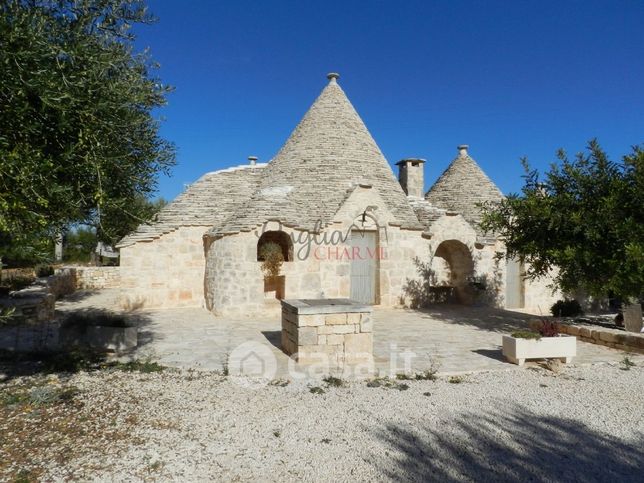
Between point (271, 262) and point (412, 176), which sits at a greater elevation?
point (412, 176)

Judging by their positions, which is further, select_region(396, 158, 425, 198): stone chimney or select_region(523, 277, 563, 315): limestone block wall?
select_region(396, 158, 425, 198): stone chimney

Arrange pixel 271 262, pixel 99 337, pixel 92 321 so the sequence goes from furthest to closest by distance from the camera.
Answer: pixel 271 262, pixel 92 321, pixel 99 337

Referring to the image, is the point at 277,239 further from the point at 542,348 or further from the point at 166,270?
the point at 542,348

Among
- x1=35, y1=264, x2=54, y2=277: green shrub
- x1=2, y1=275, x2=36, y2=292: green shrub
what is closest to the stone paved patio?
x1=2, y1=275, x2=36, y2=292: green shrub

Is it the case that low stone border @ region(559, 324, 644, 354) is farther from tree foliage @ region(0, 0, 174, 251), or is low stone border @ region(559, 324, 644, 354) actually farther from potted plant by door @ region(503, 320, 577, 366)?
tree foliage @ region(0, 0, 174, 251)

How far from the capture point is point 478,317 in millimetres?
12625

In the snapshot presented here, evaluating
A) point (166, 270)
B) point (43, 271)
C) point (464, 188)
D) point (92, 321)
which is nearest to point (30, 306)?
point (92, 321)

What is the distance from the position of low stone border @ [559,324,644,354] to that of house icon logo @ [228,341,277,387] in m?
6.74

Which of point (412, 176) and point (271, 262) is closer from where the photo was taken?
point (271, 262)

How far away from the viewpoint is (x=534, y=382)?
20.5 ft

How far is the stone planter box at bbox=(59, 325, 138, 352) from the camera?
7.55 metres

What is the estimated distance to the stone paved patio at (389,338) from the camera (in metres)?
7.21

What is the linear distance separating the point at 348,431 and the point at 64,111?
4125 mm

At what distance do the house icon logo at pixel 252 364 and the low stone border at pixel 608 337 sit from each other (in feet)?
22.1
